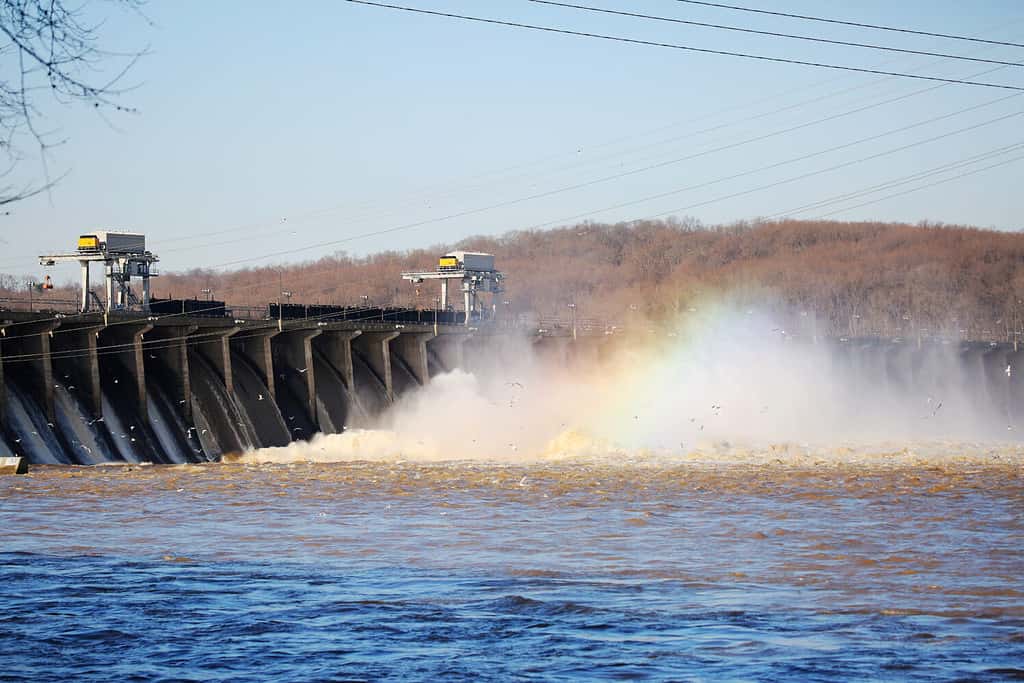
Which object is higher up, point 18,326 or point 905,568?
point 18,326

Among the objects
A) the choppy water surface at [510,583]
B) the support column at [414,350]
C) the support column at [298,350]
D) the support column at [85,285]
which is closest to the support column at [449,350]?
the support column at [414,350]

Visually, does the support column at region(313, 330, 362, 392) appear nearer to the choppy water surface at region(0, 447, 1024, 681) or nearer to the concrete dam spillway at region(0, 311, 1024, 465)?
the concrete dam spillway at region(0, 311, 1024, 465)

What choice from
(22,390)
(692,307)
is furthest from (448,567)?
(692,307)

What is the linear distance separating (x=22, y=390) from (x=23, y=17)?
138 feet

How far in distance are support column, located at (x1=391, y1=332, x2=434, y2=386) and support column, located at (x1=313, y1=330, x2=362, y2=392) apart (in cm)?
639

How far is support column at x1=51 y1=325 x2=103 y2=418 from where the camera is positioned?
5106 cm

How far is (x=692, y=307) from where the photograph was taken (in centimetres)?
14938

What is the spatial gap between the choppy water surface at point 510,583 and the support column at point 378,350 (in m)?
35.0

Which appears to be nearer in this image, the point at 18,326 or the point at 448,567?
the point at 448,567

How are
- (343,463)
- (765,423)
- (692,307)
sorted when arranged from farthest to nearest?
A: (692,307)
(765,423)
(343,463)

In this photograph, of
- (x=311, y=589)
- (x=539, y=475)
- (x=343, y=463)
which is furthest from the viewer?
(x=343, y=463)

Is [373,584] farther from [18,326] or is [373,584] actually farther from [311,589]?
[18,326]

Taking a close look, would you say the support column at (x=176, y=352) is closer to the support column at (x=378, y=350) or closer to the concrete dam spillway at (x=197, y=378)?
the concrete dam spillway at (x=197, y=378)

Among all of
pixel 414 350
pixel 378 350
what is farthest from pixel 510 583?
pixel 414 350
